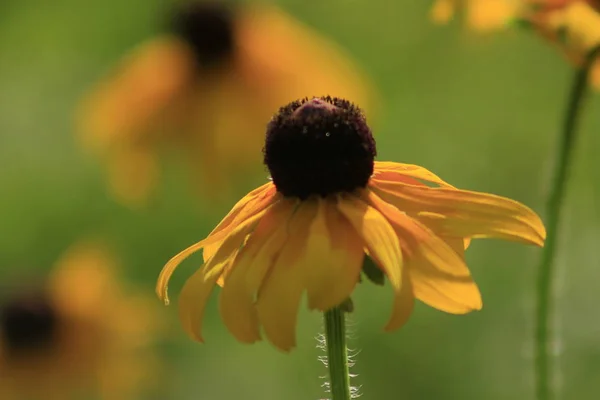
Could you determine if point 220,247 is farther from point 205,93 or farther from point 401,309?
point 205,93

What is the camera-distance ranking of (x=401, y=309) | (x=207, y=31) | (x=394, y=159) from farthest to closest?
(x=394, y=159) < (x=207, y=31) < (x=401, y=309)

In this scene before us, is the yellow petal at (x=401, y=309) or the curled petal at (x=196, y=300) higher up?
the curled petal at (x=196, y=300)

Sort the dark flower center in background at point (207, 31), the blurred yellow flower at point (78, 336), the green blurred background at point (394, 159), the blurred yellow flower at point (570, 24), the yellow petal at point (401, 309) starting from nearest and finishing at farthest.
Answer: the yellow petal at point (401, 309), the blurred yellow flower at point (570, 24), the blurred yellow flower at point (78, 336), the green blurred background at point (394, 159), the dark flower center in background at point (207, 31)

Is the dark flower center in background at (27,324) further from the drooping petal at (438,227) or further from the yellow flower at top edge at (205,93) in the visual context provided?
the drooping petal at (438,227)

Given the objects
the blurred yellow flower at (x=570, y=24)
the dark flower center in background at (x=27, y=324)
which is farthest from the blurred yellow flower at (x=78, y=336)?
the blurred yellow flower at (x=570, y=24)

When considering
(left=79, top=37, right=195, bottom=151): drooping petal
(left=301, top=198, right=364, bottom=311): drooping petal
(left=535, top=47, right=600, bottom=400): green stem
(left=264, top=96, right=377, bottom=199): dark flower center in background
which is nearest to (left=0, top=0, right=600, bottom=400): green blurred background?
(left=535, top=47, right=600, bottom=400): green stem

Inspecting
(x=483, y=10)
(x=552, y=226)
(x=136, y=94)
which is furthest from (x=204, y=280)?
(x=136, y=94)

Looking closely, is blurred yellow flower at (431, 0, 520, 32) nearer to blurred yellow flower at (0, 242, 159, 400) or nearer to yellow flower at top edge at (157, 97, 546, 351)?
yellow flower at top edge at (157, 97, 546, 351)

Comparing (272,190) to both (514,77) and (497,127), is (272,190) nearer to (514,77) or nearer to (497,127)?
(497,127)
